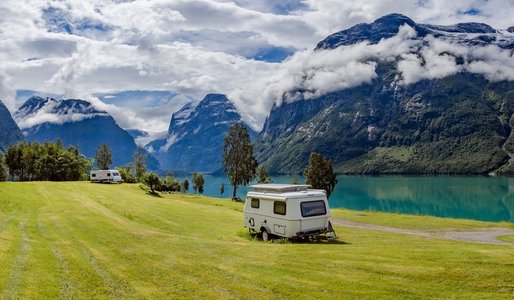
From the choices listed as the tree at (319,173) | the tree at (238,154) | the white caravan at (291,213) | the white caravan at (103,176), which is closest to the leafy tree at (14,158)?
the white caravan at (103,176)

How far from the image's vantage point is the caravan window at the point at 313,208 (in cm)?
2886

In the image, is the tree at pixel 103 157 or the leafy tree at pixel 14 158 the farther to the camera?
the tree at pixel 103 157

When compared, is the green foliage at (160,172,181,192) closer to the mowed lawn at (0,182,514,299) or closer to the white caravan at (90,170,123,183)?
the white caravan at (90,170,123,183)

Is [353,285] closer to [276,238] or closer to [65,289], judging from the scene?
[65,289]

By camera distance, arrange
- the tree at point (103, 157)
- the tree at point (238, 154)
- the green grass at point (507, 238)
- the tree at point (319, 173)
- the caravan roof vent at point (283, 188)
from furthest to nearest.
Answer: the tree at point (103, 157), the tree at point (238, 154), the tree at point (319, 173), the green grass at point (507, 238), the caravan roof vent at point (283, 188)

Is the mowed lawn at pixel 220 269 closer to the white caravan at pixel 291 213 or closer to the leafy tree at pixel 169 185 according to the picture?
the white caravan at pixel 291 213

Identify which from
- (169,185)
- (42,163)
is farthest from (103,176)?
(169,185)

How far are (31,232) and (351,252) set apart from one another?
18.8 meters

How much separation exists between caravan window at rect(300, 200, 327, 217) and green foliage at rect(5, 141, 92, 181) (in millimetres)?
100976

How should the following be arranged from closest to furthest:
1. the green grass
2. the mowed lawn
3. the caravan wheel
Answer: the mowed lawn, the caravan wheel, the green grass

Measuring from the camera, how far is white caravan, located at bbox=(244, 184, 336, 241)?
28578mm

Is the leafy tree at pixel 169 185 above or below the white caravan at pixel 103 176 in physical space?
below

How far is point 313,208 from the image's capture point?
96.5 feet

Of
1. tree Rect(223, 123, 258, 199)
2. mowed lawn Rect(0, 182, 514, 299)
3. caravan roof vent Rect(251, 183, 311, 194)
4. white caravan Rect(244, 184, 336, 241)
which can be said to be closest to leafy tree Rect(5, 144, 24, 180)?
tree Rect(223, 123, 258, 199)
